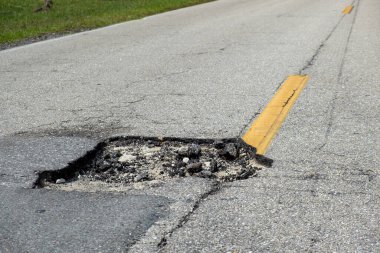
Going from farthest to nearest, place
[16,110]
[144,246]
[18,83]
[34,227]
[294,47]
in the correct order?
[294,47]
[18,83]
[16,110]
[34,227]
[144,246]

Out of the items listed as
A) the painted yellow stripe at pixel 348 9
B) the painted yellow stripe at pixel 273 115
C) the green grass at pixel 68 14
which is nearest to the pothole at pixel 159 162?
the painted yellow stripe at pixel 273 115

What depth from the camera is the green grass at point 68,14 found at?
11727 millimetres

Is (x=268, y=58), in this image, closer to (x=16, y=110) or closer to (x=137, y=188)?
(x=16, y=110)

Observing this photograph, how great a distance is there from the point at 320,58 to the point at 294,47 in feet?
3.43

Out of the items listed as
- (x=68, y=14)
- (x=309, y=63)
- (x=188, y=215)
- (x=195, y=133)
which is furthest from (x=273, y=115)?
(x=68, y=14)

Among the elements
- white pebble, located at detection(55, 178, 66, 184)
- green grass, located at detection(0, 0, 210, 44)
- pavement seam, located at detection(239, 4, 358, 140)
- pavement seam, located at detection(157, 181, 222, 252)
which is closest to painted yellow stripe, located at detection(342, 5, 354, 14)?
pavement seam, located at detection(239, 4, 358, 140)

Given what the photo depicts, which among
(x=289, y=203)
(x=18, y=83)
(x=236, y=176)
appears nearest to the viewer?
(x=289, y=203)

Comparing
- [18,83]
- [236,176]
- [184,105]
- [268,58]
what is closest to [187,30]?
[268,58]

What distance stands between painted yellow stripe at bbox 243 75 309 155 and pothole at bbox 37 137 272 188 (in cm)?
11

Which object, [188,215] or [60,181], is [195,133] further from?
[188,215]

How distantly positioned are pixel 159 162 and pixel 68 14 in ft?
40.9

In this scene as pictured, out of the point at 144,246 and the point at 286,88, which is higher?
the point at 144,246

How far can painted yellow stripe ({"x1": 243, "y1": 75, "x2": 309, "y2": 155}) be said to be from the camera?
409 cm

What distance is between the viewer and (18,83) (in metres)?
6.46
